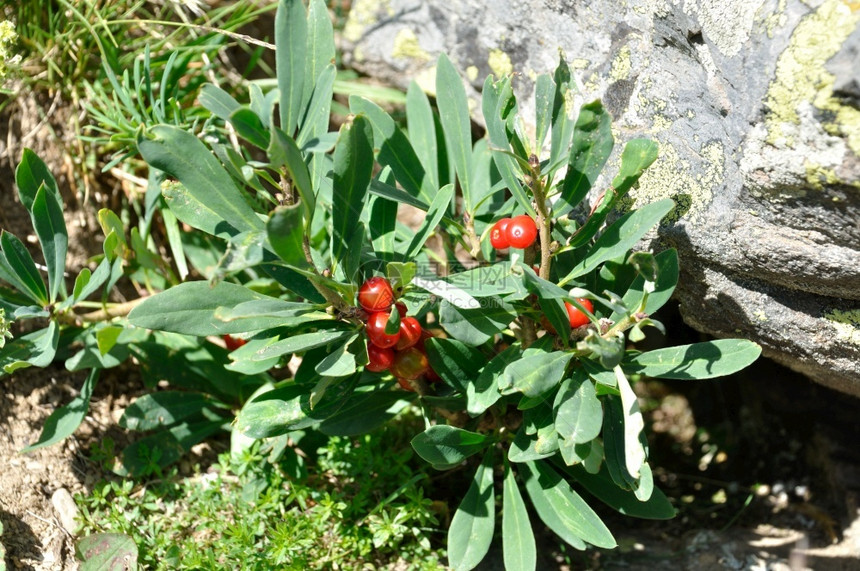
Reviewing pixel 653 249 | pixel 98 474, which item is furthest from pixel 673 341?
pixel 98 474

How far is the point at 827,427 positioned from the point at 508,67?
5.59 ft

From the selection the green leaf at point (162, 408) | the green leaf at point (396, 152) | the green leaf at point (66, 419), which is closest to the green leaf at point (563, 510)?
the green leaf at point (396, 152)

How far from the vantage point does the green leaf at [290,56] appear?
1.61 metres

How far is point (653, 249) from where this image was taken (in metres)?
2.00

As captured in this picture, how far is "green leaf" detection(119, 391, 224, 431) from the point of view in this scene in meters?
2.28

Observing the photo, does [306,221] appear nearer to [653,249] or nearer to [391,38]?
[653,249]

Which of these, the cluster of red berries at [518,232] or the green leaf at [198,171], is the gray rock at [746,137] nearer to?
the cluster of red berries at [518,232]

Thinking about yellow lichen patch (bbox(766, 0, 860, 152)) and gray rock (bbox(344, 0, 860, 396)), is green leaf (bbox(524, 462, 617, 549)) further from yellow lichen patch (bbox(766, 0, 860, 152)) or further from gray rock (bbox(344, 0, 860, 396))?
yellow lichen patch (bbox(766, 0, 860, 152))

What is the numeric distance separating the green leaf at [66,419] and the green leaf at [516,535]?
1201 millimetres

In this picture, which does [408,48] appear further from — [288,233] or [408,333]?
[288,233]

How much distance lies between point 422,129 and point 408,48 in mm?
724

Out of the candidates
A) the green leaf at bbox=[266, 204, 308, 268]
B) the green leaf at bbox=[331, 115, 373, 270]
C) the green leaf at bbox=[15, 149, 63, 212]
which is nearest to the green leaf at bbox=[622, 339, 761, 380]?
the green leaf at bbox=[331, 115, 373, 270]

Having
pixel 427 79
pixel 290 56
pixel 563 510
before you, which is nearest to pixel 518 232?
pixel 290 56

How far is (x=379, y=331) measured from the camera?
173cm
